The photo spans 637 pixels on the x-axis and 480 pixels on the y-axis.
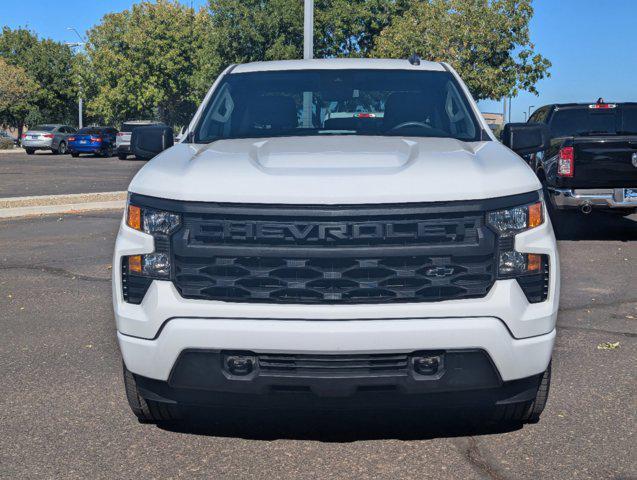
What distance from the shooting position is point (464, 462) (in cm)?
399

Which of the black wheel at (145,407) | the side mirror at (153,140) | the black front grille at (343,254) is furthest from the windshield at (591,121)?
the black wheel at (145,407)

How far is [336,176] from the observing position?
3781mm

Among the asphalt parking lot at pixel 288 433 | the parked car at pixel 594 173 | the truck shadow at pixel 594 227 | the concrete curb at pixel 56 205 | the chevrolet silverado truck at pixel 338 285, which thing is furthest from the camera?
the concrete curb at pixel 56 205

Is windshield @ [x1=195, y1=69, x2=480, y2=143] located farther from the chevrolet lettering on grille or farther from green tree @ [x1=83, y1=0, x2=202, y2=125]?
green tree @ [x1=83, y1=0, x2=202, y2=125]

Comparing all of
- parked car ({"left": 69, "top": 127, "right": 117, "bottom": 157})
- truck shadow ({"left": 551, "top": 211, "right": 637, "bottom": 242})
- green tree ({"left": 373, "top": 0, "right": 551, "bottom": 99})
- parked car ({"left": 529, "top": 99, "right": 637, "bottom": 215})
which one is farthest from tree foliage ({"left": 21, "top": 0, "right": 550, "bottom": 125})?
parked car ({"left": 529, "top": 99, "right": 637, "bottom": 215})

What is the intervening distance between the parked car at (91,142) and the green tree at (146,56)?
18.5 metres

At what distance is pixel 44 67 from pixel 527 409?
78.1 m

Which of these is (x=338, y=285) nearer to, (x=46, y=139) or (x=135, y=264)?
(x=135, y=264)

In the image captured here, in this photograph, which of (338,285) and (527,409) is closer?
(338,285)

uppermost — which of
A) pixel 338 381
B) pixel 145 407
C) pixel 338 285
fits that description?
pixel 338 285

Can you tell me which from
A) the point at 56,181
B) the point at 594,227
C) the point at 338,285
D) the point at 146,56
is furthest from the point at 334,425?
the point at 146,56

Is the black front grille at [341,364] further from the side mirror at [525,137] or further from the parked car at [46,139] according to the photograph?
the parked car at [46,139]

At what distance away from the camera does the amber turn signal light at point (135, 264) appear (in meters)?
3.88

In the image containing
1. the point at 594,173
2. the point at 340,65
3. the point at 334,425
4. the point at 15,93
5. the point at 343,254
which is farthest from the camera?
the point at 15,93
